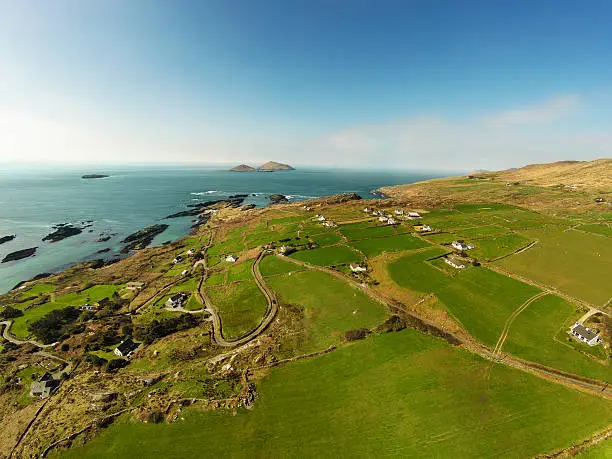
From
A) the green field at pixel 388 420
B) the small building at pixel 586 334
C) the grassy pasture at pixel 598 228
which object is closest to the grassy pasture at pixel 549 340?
the small building at pixel 586 334

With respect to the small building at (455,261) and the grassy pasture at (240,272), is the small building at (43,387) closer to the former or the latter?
the grassy pasture at (240,272)

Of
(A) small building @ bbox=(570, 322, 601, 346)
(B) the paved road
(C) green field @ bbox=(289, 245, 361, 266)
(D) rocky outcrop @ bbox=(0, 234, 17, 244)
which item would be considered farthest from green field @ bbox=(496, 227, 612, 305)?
(D) rocky outcrop @ bbox=(0, 234, 17, 244)

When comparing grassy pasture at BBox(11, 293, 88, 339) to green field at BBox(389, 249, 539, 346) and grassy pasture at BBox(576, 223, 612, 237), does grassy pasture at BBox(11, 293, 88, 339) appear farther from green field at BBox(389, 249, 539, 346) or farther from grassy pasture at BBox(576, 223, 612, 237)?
grassy pasture at BBox(576, 223, 612, 237)

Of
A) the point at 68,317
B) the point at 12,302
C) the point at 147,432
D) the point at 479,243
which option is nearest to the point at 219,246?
the point at 68,317

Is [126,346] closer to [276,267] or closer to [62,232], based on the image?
[276,267]

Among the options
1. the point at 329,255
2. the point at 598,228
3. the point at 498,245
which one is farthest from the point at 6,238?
the point at 598,228

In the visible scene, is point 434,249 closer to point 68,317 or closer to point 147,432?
point 147,432

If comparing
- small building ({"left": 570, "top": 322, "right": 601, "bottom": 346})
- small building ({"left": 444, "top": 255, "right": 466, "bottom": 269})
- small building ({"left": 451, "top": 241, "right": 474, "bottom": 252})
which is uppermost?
small building ({"left": 451, "top": 241, "right": 474, "bottom": 252})
